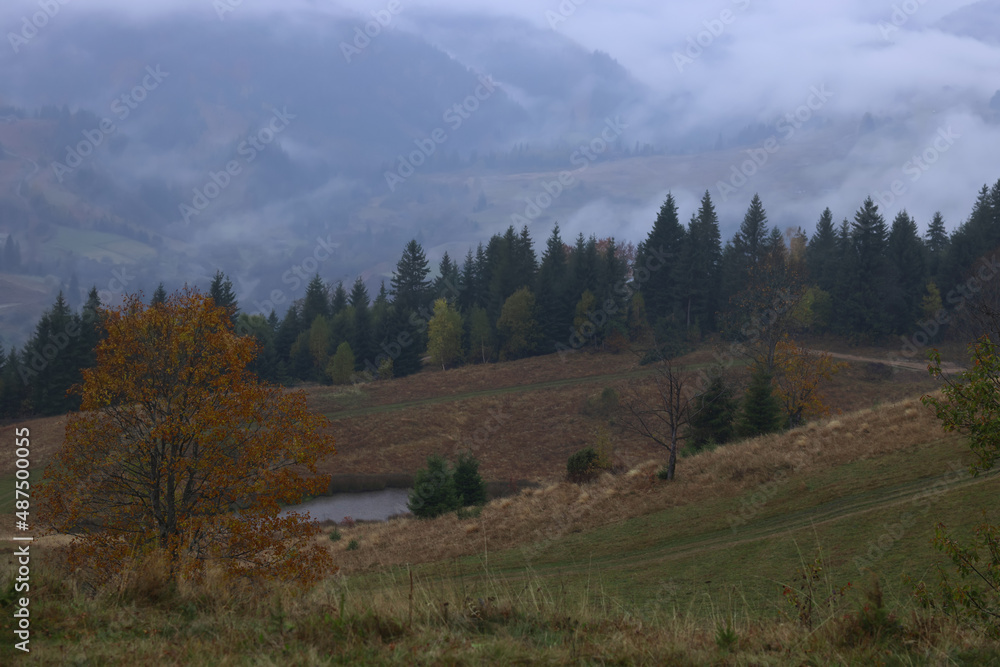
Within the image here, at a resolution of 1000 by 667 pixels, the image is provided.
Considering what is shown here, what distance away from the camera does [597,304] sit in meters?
93.1

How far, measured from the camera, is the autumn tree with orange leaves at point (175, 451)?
17844 mm

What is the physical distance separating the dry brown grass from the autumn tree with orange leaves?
16.2 ft

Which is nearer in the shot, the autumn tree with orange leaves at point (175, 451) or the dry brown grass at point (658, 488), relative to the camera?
the autumn tree with orange leaves at point (175, 451)

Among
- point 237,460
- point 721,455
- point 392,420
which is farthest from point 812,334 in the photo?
point 237,460

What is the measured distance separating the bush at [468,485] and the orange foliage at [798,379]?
70.5 feet

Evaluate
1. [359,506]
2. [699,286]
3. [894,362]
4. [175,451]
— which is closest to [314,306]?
[699,286]

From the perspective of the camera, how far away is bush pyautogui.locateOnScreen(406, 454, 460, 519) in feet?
123

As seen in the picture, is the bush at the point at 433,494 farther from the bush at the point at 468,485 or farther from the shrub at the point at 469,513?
the shrub at the point at 469,513

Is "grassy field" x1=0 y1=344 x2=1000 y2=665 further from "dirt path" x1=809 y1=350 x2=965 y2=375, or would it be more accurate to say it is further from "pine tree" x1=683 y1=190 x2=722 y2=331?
"pine tree" x1=683 y1=190 x2=722 y2=331

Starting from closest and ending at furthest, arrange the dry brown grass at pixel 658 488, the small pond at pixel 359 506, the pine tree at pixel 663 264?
the dry brown grass at pixel 658 488 → the small pond at pixel 359 506 → the pine tree at pixel 663 264

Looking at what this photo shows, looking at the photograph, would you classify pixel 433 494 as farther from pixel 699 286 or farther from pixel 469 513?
pixel 699 286

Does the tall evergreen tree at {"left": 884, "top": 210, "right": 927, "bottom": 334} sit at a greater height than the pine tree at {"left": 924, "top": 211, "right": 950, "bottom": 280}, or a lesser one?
lesser

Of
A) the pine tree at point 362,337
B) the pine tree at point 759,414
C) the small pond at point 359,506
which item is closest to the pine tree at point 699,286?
the pine tree at point 362,337

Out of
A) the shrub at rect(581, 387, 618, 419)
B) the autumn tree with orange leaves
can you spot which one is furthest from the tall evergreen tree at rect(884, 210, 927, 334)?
the autumn tree with orange leaves
